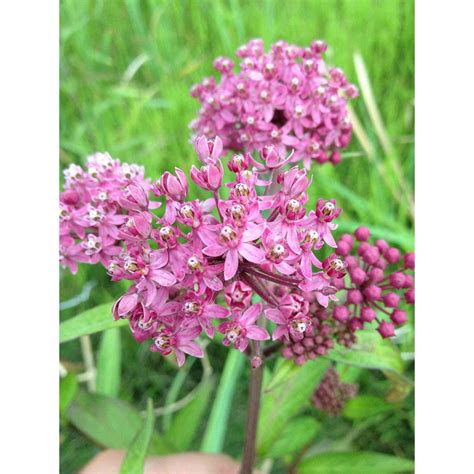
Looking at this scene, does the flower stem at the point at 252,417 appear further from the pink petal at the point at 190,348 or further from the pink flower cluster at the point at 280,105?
the pink flower cluster at the point at 280,105

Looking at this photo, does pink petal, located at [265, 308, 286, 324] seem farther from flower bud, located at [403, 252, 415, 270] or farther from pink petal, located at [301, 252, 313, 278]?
flower bud, located at [403, 252, 415, 270]

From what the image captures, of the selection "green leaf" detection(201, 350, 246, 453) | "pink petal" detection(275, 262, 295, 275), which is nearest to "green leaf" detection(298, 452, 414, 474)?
"green leaf" detection(201, 350, 246, 453)

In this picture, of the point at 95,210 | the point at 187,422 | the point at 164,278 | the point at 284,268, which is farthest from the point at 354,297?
the point at 187,422

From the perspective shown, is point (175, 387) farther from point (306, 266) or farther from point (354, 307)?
point (306, 266)
